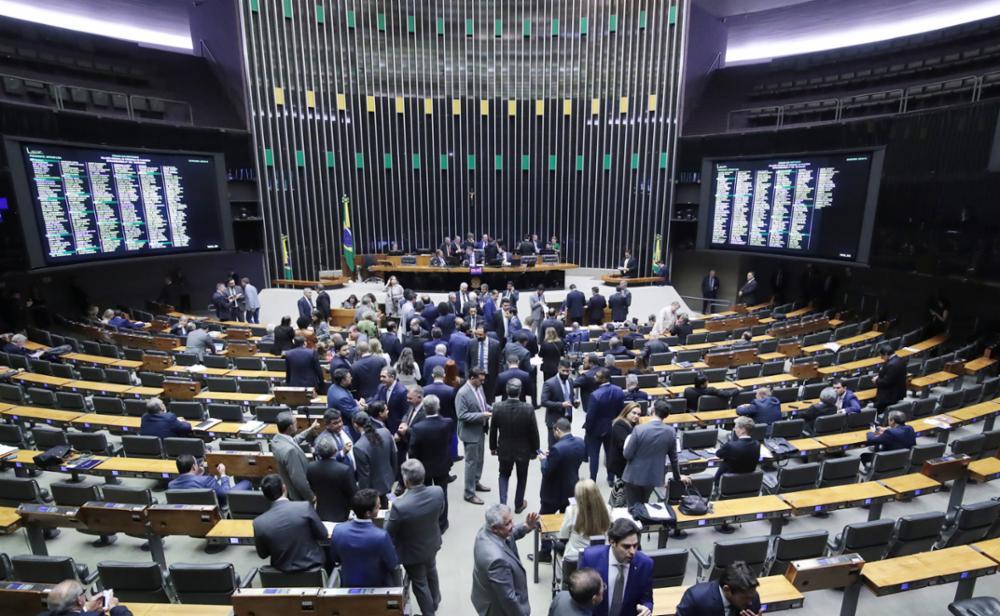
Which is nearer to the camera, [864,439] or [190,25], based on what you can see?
[864,439]

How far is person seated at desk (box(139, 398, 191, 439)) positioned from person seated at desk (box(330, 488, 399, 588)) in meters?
3.30

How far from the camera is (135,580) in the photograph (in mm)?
3449

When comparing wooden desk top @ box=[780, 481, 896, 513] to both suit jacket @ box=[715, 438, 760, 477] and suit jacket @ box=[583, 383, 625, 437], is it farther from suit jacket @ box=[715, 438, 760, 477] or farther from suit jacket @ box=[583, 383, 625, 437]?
suit jacket @ box=[583, 383, 625, 437]

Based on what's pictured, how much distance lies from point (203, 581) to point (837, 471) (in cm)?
544

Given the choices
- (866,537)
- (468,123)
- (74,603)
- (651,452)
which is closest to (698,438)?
(651,452)

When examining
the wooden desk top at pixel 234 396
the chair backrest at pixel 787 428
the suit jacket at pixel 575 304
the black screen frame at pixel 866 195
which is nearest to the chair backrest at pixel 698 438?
the chair backrest at pixel 787 428

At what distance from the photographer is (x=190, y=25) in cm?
1605

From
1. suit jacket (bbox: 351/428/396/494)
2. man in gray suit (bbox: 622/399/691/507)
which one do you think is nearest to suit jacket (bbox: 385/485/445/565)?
suit jacket (bbox: 351/428/396/494)

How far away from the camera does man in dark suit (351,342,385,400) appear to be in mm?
5988

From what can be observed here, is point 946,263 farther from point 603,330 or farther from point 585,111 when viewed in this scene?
point 585,111

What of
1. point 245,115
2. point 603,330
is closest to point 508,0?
point 245,115

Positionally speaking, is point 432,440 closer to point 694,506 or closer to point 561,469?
point 561,469

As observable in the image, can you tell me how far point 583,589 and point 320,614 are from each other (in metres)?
1.66

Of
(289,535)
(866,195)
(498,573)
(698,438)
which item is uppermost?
(866,195)
